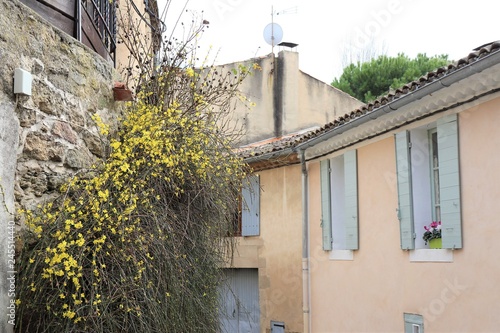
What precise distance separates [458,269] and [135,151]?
4342 mm

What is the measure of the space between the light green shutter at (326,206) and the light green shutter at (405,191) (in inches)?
97.9

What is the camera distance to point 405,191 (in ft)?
28.6

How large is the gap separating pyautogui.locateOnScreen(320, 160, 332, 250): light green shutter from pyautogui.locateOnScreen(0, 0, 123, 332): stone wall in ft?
21.0

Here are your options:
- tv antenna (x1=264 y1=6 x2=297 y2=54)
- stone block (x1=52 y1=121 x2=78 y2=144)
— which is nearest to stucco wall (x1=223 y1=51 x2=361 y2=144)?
tv antenna (x1=264 y1=6 x2=297 y2=54)

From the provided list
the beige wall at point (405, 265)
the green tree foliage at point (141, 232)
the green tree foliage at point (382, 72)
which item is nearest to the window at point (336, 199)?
the beige wall at point (405, 265)

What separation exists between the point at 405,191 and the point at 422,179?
28 centimetres

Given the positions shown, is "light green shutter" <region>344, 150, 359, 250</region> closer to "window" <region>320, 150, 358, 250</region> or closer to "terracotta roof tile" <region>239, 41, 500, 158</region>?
"window" <region>320, 150, 358, 250</region>

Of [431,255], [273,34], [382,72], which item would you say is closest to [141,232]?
[431,255]

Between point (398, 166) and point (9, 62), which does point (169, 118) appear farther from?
point (398, 166)

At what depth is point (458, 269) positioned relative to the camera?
7664 mm

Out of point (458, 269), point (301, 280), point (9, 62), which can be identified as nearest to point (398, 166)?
point (458, 269)

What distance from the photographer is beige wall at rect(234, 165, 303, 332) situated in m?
12.7

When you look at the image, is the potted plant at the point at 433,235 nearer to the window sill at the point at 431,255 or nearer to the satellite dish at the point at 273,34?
the window sill at the point at 431,255

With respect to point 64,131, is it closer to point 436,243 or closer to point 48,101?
point 48,101
